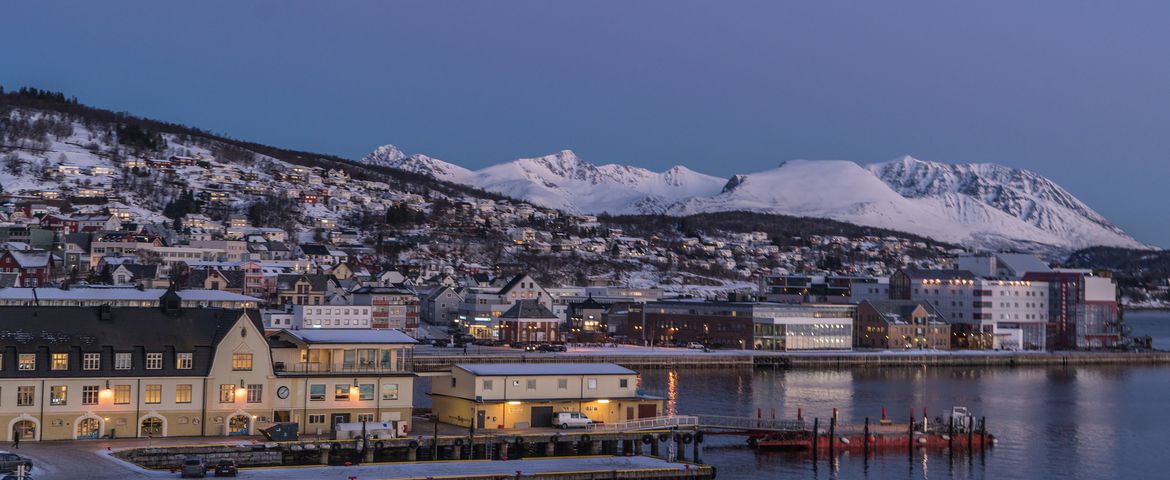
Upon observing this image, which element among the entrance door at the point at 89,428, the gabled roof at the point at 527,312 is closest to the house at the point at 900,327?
the gabled roof at the point at 527,312

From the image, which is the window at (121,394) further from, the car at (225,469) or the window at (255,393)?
the car at (225,469)

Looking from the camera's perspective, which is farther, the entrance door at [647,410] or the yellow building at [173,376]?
the entrance door at [647,410]

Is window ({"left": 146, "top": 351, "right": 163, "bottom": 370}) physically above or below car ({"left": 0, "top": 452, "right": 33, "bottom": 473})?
above

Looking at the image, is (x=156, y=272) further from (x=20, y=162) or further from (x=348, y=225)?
(x=20, y=162)

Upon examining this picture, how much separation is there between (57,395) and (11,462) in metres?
5.51

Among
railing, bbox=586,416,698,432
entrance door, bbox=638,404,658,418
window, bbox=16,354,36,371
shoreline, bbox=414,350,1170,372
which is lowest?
railing, bbox=586,416,698,432

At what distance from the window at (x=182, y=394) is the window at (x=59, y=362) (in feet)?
9.41

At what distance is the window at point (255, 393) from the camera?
3803 centimetres

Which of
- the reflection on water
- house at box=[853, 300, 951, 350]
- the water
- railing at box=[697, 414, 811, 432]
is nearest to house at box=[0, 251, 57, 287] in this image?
the reflection on water

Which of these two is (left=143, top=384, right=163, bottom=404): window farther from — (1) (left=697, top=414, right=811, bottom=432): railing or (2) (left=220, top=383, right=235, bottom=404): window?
(1) (left=697, top=414, right=811, bottom=432): railing

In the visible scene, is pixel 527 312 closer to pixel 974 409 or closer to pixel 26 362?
pixel 974 409

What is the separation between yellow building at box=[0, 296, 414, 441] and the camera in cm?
3559

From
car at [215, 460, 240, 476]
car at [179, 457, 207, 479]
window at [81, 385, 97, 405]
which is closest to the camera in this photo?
car at [179, 457, 207, 479]

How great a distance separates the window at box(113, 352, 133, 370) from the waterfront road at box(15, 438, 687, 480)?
6.87 feet
